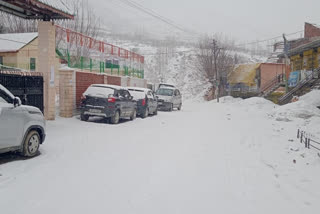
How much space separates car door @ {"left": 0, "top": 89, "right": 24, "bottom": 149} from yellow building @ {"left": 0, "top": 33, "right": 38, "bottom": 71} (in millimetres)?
23510

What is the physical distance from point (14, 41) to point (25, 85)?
69.1 ft

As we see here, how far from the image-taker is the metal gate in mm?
10141

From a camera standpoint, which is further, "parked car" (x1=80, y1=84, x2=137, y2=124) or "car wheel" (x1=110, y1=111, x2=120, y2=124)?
"car wheel" (x1=110, y1=111, x2=120, y2=124)

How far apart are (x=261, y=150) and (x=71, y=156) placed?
205 inches

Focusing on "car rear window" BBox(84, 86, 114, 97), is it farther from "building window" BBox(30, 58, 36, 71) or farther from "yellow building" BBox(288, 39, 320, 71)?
"yellow building" BBox(288, 39, 320, 71)

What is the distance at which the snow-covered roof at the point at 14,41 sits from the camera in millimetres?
28719

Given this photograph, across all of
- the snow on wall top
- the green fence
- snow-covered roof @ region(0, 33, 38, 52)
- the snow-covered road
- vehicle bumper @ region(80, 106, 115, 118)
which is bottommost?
the snow-covered road

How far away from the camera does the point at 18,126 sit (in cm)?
644

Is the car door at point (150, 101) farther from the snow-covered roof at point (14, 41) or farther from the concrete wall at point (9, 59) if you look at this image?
the concrete wall at point (9, 59)

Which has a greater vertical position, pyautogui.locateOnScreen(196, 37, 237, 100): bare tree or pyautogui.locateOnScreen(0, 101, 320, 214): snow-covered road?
pyautogui.locateOnScreen(196, 37, 237, 100): bare tree

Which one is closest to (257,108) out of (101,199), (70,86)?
(70,86)

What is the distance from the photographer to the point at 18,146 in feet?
21.4

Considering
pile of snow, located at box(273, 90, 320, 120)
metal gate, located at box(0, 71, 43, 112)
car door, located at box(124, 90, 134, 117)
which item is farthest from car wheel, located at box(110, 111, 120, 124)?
pile of snow, located at box(273, 90, 320, 120)

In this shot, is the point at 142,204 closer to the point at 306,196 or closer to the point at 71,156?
the point at 306,196
